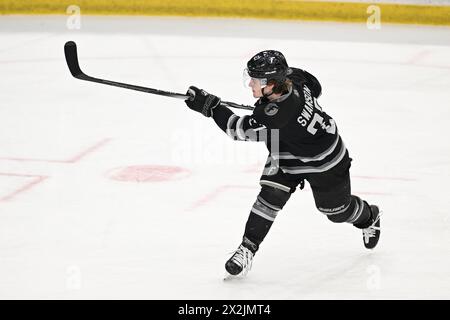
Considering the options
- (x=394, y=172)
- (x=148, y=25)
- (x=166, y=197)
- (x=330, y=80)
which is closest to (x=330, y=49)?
(x=330, y=80)

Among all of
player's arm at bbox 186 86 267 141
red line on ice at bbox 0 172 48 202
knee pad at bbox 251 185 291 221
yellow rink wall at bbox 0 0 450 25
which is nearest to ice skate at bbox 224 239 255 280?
knee pad at bbox 251 185 291 221

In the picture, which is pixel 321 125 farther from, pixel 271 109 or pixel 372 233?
pixel 372 233

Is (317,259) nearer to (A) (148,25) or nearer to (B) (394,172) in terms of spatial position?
(B) (394,172)

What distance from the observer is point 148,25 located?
1051 cm

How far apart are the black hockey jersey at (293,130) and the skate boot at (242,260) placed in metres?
0.34

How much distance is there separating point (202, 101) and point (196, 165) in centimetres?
190

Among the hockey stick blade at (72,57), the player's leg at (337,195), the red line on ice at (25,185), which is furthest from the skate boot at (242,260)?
the red line on ice at (25,185)

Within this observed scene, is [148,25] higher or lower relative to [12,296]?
lower

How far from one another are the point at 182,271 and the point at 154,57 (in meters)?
5.13

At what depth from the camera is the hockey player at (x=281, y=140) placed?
4.08m

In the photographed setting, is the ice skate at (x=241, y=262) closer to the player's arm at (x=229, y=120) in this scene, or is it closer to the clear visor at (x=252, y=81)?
the player's arm at (x=229, y=120)

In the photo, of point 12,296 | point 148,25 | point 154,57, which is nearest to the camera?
point 12,296

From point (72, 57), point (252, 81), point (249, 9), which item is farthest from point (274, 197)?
point (249, 9)

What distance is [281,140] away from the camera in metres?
4.18
